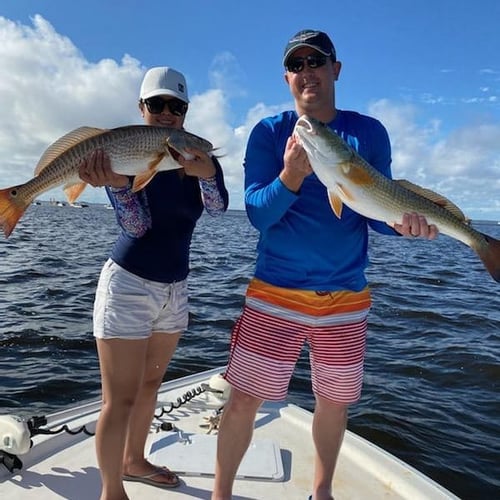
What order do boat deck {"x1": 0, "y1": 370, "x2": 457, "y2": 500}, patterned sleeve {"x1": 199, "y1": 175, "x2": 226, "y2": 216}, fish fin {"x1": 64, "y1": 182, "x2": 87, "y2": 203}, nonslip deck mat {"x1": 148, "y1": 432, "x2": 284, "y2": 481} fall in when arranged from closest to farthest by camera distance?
patterned sleeve {"x1": 199, "y1": 175, "x2": 226, "y2": 216}, fish fin {"x1": 64, "y1": 182, "x2": 87, "y2": 203}, boat deck {"x1": 0, "y1": 370, "x2": 457, "y2": 500}, nonslip deck mat {"x1": 148, "y1": 432, "x2": 284, "y2": 481}

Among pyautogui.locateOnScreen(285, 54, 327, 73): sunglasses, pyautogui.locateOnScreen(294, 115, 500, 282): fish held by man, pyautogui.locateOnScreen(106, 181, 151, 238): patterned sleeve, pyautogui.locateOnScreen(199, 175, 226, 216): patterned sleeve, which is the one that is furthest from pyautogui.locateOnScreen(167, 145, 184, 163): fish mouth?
pyautogui.locateOnScreen(285, 54, 327, 73): sunglasses

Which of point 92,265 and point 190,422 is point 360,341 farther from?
point 92,265

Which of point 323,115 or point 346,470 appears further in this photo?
point 346,470

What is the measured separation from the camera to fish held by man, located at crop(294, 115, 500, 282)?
309cm

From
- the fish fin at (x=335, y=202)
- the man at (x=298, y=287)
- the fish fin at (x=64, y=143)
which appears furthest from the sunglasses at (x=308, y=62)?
the fish fin at (x=64, y=143)

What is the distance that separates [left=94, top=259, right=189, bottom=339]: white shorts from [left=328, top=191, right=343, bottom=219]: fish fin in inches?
48.8

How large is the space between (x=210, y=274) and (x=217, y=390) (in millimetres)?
13452

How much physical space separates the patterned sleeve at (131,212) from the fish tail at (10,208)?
686mm

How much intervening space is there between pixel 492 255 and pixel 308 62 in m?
1.84

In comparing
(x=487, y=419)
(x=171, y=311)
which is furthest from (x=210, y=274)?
(x=171, y=311)

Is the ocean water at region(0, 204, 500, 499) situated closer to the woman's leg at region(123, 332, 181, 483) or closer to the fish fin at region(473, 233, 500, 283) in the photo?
the fish fin at region(473, 233, 500, 283)

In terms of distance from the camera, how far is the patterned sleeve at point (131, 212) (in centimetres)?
331

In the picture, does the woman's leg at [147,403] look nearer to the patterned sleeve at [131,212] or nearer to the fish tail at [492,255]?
the patterned sleeve at [131,212]

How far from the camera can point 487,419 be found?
24.9ft
